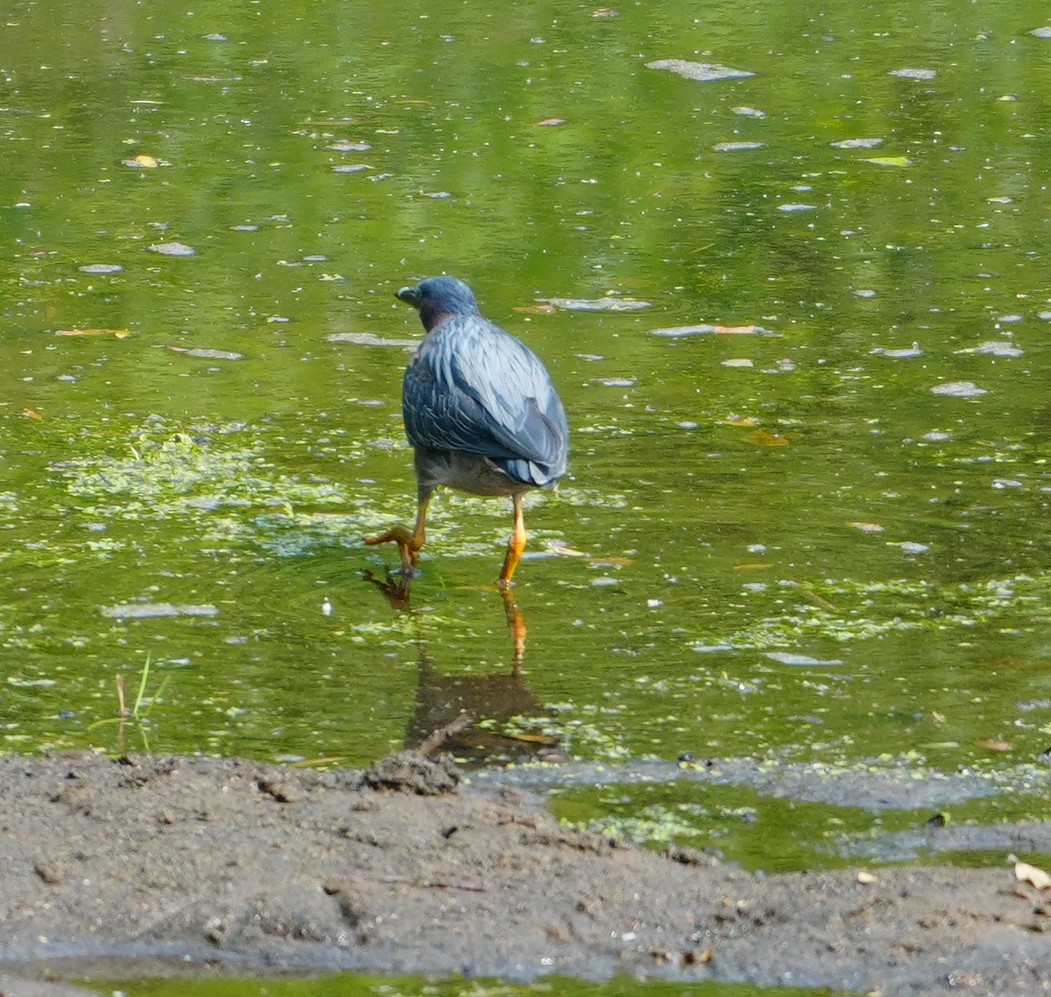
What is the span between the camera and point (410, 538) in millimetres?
5965

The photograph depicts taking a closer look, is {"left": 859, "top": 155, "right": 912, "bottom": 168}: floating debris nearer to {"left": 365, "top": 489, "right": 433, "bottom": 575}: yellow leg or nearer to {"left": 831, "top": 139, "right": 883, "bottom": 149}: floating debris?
{"left": 831, "top": 139, "right": 883, "bottom": 149}: floating debris

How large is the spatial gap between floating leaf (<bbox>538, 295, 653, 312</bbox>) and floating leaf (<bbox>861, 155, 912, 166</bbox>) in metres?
2.76

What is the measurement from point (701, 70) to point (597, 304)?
4782 mm

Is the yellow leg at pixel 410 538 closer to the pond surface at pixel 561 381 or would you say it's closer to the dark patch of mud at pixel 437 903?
the pond surface at pixel 561 381

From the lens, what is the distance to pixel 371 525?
633 cm

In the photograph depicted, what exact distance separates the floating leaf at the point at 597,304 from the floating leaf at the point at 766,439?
1738mm

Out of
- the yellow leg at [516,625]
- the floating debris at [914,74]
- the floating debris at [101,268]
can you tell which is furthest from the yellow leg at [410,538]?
the floating debris at [914,74]

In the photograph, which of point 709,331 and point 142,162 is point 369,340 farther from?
point 142,162

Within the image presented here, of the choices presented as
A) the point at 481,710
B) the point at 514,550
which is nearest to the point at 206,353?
the point at 514,550

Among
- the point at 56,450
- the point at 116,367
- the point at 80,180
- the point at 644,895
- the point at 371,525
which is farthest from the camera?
the point at 80,180

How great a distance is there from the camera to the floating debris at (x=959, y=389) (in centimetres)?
749

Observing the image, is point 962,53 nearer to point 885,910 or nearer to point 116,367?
point 116,367

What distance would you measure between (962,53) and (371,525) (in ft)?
27.6

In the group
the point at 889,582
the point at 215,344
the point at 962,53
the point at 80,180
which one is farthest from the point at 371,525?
the point at 962,53
